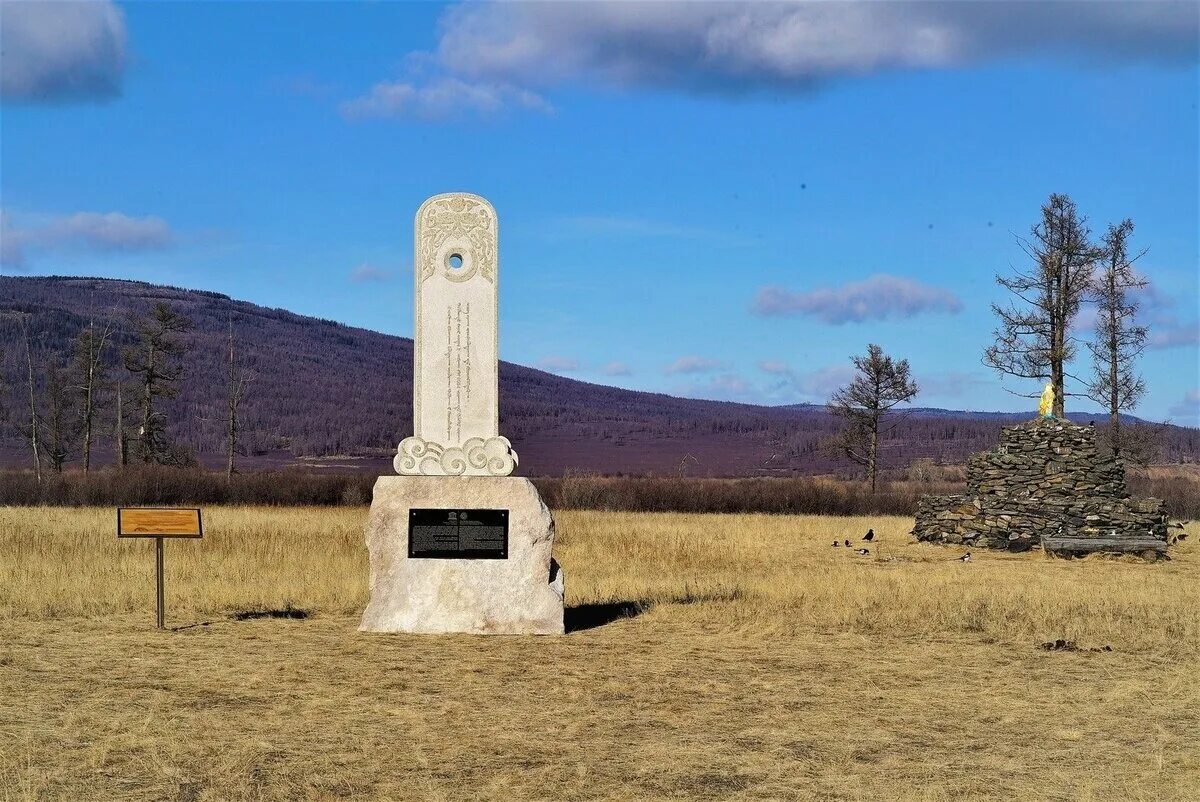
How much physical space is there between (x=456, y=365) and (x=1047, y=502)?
59.3 feet

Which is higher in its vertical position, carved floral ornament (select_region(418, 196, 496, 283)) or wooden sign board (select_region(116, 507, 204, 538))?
carved floral ornament (select_region(418, 196, 496, 283))

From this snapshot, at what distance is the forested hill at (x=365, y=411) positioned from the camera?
11350cm

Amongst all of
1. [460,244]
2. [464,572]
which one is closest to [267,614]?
Result: [464,572]

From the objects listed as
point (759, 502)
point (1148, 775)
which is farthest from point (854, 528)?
point (1148, 775)

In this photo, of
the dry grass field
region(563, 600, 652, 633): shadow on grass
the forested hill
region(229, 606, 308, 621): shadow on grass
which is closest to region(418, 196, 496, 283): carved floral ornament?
the dry grass field

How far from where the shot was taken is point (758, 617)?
1537 centimetres

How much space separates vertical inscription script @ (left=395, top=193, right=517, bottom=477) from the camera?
14.0 m

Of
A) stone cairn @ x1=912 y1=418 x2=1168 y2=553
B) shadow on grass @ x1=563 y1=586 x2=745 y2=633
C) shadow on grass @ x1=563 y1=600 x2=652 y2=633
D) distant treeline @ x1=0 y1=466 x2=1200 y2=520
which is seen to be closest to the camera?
shadow on grass @ x1=563 y1=600 x2=652 y2=633

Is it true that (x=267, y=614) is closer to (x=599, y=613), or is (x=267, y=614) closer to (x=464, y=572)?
(x=464, y=572)

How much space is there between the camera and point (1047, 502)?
28.2m

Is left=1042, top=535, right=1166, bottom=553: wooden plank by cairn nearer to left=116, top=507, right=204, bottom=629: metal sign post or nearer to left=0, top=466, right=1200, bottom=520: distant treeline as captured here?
left=0, top=466, right=1200, bottom=520: distant treeline

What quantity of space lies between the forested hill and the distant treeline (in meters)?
44.5

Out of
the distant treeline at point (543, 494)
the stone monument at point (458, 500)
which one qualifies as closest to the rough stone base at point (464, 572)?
the stone monument at point (458, 500)

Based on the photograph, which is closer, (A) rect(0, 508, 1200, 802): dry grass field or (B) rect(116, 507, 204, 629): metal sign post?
(A) rect(0, 508, 1200, 802): dry grass field
